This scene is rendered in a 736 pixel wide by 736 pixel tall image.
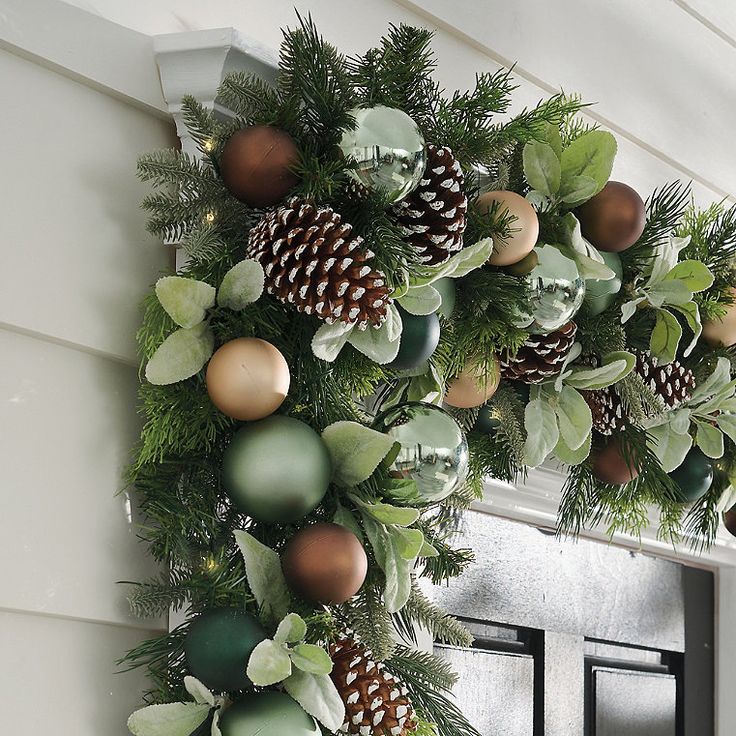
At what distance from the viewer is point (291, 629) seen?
65 centimetres

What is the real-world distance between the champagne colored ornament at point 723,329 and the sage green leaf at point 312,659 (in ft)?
1.97

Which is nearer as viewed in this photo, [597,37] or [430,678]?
[430,678]

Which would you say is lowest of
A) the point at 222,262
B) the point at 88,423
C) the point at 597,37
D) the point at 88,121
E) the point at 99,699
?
the point at 99,699

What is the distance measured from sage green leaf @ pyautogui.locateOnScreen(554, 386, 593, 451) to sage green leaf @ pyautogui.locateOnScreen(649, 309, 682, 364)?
10 centimetres

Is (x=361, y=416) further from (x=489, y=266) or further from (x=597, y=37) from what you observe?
(x=597, y=37)

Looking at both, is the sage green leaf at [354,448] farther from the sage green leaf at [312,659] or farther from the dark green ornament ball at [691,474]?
the dark green ornament ball at [691,474]

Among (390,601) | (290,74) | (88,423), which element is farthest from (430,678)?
(290,74)

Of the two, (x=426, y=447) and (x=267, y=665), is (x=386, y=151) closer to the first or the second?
(x=426, y=447)

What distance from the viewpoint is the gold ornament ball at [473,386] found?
88 cm

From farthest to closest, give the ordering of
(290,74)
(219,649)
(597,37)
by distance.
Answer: (597,37)
(290,74)
(219,649)

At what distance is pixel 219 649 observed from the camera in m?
0.64

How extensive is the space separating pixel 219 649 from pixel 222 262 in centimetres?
26

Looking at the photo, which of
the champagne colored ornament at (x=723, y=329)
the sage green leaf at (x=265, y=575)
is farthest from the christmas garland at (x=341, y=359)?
the champagne colored ornament at (x=723, y=329)

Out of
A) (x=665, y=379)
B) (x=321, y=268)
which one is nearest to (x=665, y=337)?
(x=665, y=379)
